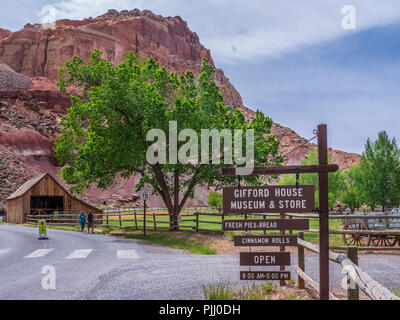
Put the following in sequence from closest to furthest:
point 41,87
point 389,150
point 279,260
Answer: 1. point 279,260
2. point 389,150
3. point 41,87

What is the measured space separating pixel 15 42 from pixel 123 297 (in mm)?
171808

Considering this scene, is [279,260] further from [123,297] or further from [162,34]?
[162,34]

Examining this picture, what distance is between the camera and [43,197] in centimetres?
4812

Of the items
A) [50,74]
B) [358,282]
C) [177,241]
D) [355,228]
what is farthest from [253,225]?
[50,74]

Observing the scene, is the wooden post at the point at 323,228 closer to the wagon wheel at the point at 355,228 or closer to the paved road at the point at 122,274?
the paved road at the point at 122,274

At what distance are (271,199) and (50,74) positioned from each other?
153 meters

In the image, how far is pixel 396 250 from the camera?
15039 millimetres

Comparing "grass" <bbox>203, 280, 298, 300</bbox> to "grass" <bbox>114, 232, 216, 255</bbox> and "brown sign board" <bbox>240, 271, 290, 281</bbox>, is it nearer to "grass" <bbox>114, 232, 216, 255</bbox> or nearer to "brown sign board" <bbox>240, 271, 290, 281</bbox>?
"brown sign board" <bbox>240, 271, 290, 281</bbox>

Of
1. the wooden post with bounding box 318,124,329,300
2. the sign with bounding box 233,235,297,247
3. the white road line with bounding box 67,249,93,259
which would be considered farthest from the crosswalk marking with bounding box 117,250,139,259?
the wooden post with bounding box 318,124,329,300

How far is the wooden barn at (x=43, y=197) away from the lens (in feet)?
143

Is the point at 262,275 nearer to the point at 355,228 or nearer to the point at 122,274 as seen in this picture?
the point at 122,274

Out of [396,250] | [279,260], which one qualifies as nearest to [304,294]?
→ [279,260]

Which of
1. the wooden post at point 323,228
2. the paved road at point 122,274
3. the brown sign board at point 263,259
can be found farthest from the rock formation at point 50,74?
the wooden post at point 323,228

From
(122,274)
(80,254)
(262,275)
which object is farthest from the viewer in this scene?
(80,254)
